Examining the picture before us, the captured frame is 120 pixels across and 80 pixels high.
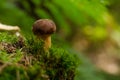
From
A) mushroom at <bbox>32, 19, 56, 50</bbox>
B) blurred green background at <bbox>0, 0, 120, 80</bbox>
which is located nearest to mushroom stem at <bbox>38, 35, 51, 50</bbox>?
mushroom at <bbox>32, 19, 56, 50</bbox>

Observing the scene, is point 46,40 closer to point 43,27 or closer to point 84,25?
point 43,27

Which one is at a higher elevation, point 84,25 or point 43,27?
point 84,25

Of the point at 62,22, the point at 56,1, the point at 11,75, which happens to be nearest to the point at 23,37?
the point at 11,75

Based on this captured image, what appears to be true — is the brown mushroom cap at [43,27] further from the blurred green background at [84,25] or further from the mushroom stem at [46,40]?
the blurred green background at [84,25]

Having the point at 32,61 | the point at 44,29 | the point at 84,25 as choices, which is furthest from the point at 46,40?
the point at 84,25

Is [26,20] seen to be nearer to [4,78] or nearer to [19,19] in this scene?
[19,19]

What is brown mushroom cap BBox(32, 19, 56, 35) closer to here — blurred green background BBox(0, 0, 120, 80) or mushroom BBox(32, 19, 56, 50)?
mushroom BBox(32, 19, 56, 50)
